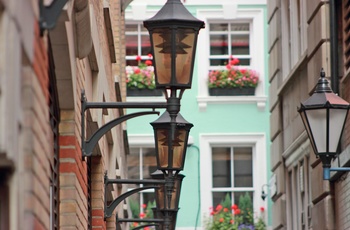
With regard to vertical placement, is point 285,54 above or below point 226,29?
below

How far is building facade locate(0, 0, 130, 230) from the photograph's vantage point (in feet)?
15.2

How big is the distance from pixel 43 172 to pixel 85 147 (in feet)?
11.7

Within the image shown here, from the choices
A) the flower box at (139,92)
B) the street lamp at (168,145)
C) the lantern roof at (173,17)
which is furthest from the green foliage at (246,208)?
the lantern roof at (173,17)

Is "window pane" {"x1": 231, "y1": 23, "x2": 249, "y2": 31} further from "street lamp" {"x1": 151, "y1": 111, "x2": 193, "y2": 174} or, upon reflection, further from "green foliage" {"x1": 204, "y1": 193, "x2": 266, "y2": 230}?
"street lamp" {"x1": 151, "y1": 111, "x2": 193, "y2": 174}

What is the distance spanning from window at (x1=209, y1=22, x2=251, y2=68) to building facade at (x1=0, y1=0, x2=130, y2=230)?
1708cm

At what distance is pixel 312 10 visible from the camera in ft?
58.5

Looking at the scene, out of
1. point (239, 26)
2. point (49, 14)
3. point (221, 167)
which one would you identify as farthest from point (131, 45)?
point (49, 14)

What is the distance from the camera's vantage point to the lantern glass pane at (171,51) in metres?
7.95

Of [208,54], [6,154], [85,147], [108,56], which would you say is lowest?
[6,154]

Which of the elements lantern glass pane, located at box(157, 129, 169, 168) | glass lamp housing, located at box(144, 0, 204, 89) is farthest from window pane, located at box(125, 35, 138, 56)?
glass lamp housing, located at box(144, 0, 204, 89)

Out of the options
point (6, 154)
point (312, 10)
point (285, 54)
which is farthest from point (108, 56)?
point (6, 154)

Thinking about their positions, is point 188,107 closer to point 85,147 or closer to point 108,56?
point 108,56

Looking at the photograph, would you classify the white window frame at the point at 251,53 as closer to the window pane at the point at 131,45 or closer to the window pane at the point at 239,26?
the window pane at the point at 239,26

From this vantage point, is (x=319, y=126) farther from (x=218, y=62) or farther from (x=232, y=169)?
(x=218, y=62)
